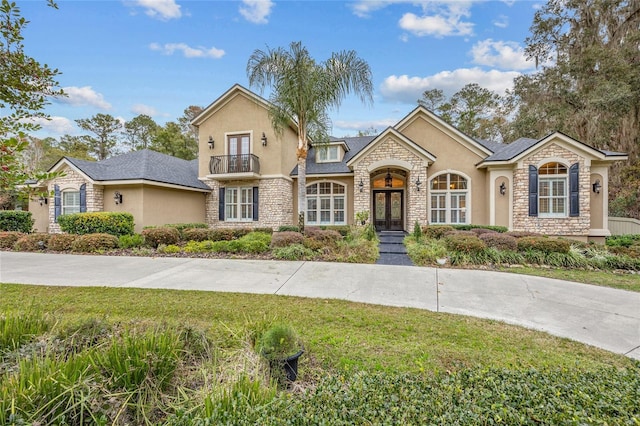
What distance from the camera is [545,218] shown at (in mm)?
11977

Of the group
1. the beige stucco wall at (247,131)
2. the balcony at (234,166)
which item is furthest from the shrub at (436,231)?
the balcony at (234,166)

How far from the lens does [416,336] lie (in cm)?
371

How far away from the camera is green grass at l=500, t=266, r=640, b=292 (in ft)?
21.1

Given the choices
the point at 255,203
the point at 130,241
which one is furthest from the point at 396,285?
the point at 255,203

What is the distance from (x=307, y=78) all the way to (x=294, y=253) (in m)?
6.86

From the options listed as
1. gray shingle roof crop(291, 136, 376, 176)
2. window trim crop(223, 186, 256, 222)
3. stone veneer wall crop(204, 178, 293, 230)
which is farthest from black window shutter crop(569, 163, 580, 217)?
window trim crop(223, 186, 256, 222)

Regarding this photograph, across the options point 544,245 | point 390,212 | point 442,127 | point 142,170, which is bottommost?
point 544,245

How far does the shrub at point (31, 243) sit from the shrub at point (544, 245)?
17.4m

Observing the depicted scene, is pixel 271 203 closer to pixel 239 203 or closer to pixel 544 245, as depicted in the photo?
pixel 239 203

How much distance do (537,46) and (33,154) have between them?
1869 inches

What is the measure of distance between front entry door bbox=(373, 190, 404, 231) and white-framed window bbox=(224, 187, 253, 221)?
23.5 feet

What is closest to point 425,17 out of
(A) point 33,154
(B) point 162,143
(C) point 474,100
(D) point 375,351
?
(D) point 375,351

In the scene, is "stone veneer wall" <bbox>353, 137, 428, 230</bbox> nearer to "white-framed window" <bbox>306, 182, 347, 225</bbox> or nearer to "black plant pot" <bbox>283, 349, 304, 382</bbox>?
"white-framed window" <bbox>306, 182, 347, 225</bbox>

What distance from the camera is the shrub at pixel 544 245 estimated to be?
8609 millimetres
